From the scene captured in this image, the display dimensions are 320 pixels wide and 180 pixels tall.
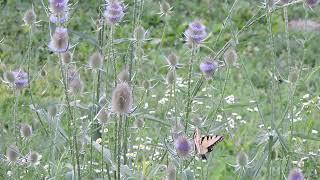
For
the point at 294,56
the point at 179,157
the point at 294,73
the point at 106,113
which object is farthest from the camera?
the point at 294,56

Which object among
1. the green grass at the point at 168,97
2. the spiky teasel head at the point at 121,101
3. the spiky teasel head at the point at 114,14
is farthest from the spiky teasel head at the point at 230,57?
the spiky teasel head at the point at 121,101

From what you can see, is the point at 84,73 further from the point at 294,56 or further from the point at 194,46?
the point at 194,46

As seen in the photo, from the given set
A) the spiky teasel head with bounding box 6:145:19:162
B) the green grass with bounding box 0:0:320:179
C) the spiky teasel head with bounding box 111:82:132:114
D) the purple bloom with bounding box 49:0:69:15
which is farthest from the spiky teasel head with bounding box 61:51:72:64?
the spiky teasel head with bounding box 111:82:132:114

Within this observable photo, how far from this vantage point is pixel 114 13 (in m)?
2.08

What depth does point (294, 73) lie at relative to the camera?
224cm

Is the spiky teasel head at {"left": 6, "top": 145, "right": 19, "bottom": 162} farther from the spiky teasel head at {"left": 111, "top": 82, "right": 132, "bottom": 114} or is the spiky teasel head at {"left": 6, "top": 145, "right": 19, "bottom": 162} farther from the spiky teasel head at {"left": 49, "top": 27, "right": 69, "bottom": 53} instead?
the spiky teasel head at {"left": 111, "top": 82, "right": 132, "bottom": 114}

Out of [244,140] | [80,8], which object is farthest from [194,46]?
[80,8]

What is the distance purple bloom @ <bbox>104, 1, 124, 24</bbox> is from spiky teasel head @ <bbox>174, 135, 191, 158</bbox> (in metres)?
0.46

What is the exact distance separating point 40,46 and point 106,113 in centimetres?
246

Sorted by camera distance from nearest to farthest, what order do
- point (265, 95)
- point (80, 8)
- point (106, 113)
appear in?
point (106, 113) < point (265, 95) < point (80, 8)

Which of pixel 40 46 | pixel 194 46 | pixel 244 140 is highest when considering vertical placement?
pixel 194 46

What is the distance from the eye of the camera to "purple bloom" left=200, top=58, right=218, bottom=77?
2.08 metres

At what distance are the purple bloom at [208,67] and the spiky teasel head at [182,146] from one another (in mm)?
331

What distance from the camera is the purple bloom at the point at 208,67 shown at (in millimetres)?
2078
